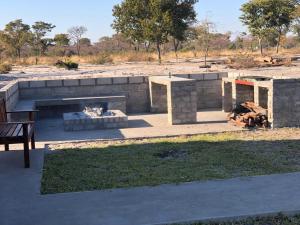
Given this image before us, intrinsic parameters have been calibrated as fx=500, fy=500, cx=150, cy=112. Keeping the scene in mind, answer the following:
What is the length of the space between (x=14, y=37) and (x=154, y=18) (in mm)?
20046

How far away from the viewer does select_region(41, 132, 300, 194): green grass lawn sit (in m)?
7.23

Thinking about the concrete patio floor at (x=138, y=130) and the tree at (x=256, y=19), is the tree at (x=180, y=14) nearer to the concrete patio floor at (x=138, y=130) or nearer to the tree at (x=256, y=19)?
the tree at (x=256, y=19)

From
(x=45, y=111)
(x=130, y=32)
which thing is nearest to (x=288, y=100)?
(x=45, y=111)

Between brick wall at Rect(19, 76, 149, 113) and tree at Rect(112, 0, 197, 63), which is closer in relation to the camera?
brick wall at Rect(19, 76, 149, 113)

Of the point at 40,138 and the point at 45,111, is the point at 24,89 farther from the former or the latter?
the point at 40,138

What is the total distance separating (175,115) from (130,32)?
23464mm

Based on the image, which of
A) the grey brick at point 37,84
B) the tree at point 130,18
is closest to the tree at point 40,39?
the tree at point 130,18

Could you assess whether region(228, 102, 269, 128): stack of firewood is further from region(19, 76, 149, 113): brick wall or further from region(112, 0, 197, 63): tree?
region(112, 0, 197, 63): tree

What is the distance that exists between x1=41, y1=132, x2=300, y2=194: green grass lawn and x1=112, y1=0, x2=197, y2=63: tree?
24.3 m

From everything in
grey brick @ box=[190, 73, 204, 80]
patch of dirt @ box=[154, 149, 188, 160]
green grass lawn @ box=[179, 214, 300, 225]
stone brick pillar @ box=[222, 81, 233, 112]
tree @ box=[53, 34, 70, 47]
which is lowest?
patch of dirt @ box=[154, 149, 188, 160]

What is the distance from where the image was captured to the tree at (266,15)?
1688 inches

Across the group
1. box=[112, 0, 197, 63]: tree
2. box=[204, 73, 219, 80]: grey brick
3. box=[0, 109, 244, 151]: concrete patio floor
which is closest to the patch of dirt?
box=[0, 109, 244, 151]: concrete patio floor

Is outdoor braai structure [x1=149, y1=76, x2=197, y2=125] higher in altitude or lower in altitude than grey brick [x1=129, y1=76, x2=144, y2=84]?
lower

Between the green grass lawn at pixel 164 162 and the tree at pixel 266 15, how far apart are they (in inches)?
1327
